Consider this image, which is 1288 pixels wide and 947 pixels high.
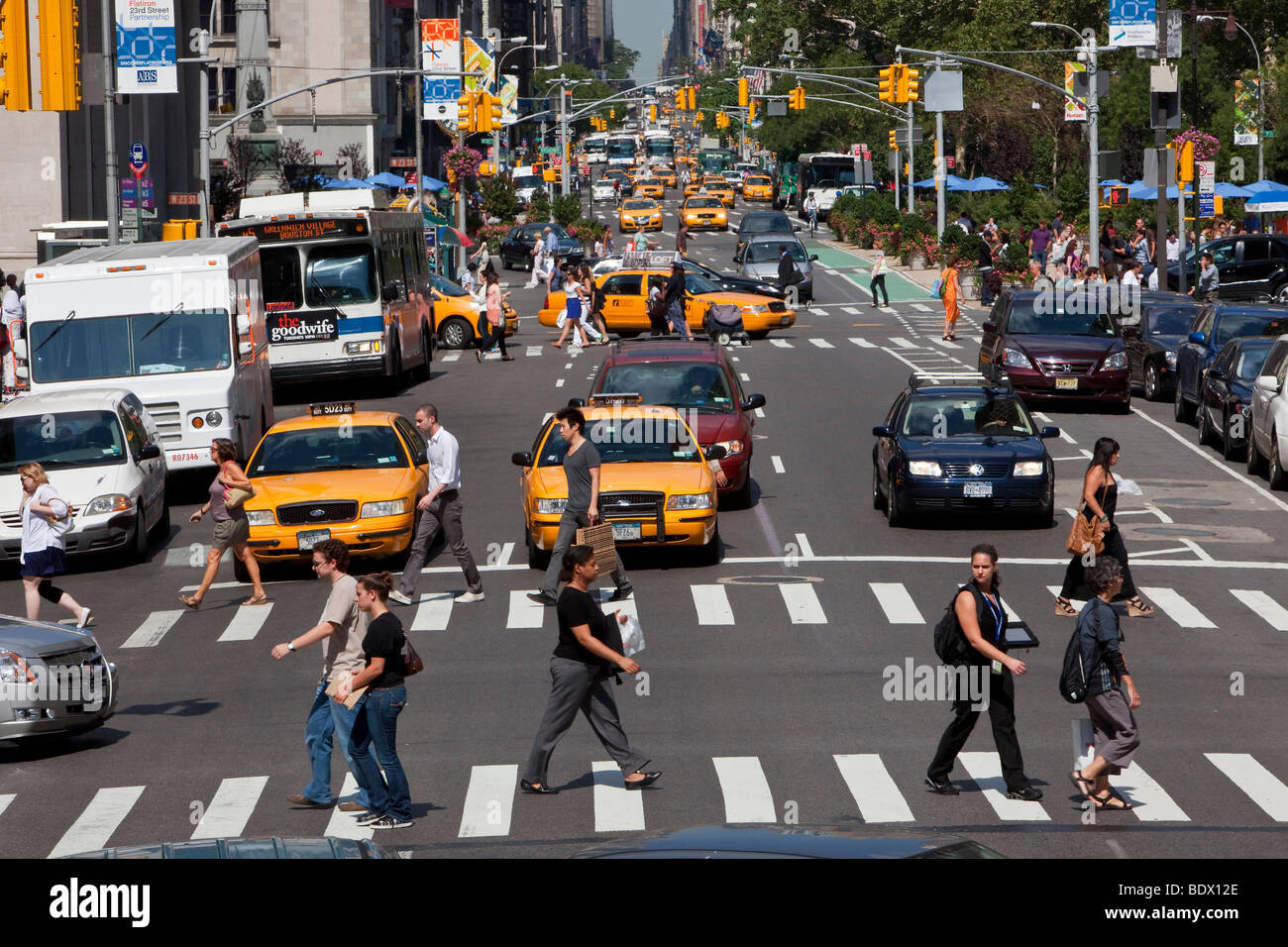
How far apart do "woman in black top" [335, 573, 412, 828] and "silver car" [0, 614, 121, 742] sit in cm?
327

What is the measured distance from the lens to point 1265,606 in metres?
18.0

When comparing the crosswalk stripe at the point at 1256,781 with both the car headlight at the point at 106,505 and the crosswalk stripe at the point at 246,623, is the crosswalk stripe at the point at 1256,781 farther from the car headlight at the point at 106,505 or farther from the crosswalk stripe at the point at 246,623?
the car headlight at the point at 106,505

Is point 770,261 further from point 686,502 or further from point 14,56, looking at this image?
point 686,502

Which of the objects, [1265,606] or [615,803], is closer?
[615,803]

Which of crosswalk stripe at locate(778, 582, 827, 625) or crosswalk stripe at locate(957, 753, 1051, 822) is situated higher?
crosswalk stripe at locate(778, 582, 827, 625)

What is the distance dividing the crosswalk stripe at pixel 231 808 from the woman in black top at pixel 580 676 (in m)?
1.75

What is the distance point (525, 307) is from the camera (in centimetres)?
5594

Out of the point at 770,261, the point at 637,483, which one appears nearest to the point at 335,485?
the point at 637,483

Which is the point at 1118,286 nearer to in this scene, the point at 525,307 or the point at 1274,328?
the point at 1274,328

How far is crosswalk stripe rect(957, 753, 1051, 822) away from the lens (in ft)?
36.5

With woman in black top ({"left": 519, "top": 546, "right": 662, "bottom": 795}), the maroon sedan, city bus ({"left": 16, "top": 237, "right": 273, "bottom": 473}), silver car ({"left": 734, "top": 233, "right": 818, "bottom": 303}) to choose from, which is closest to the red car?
city bus ({"left": 16, "top": 237, "right": 273, "bottom": 473})

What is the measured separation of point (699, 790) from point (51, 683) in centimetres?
481

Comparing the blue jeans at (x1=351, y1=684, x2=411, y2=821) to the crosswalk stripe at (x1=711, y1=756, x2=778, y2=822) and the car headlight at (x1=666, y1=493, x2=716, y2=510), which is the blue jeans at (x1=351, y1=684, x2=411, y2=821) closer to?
the crosswalk stripe at (x1=711, y1=756, x2=778, y2=822)

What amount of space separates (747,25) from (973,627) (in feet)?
363
